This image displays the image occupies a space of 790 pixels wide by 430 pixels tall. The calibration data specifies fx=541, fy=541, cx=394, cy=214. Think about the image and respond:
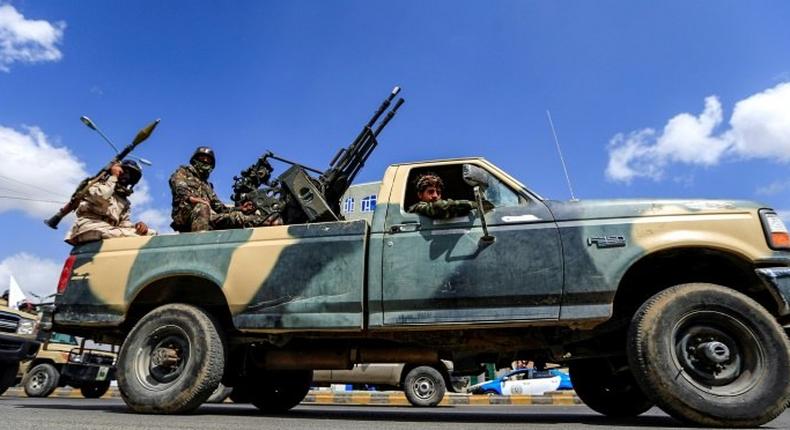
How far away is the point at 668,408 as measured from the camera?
11.2ft

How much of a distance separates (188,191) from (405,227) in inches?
105

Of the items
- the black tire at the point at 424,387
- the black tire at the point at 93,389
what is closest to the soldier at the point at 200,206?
the black tire at the point at 424,387

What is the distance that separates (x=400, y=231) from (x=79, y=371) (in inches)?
382

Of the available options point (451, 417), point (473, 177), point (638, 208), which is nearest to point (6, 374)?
point (451, 417)

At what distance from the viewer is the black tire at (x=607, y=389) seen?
479 centimetres

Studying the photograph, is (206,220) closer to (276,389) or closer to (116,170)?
(116,170)

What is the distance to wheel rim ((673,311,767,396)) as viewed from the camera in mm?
3377

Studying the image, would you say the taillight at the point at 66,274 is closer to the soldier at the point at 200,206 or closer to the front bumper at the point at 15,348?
the soldier at the point at 200,206

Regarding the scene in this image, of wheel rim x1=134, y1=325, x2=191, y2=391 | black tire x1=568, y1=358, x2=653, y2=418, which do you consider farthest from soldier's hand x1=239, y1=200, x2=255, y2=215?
black tire x1=568, y1=358, x2=653, y2=418

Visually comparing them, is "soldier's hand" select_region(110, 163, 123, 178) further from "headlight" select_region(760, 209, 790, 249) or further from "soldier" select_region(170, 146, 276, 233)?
"headlight" select_region(760, 209, 790, 249)

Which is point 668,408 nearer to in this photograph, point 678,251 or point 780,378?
point 780,378

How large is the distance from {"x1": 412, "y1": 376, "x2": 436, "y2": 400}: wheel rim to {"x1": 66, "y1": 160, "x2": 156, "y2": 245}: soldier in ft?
21.6

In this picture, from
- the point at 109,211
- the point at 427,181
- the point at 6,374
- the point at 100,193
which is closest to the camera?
the point at 427,181

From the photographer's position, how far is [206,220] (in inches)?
206
